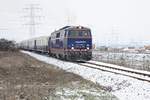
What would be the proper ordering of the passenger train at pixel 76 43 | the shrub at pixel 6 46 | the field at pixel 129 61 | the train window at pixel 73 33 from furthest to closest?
the shrub at pixel 6 46, the train window at pixel 73 33, the passenger train at pixel 76 43, the field at pixel 129 61

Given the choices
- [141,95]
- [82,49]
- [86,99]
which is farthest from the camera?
[82,49]

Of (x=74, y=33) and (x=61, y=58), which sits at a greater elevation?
(x=74, y=33)

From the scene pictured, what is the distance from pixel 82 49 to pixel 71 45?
1.20 metres

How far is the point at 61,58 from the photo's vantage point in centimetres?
4238

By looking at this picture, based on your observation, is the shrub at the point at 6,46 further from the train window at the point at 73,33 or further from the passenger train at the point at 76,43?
the train window at the point at 73,33

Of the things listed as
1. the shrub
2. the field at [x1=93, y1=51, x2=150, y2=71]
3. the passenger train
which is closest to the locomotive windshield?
the passenger train

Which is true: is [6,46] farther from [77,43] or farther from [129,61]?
[129,61]

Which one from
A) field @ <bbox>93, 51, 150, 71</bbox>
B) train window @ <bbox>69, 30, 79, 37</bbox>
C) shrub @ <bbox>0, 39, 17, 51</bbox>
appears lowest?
field @ <bbox>93, 51, 150, 71</bbox>

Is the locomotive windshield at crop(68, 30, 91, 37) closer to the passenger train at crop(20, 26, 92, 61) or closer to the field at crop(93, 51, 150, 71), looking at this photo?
the passenger train at crop(20, 26, 92, 61)

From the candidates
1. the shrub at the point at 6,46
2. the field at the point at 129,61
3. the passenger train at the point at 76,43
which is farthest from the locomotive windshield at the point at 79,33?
the shrub at the point at 6,46

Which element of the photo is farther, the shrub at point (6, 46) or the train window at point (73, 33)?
the shrub at point (6, 46)

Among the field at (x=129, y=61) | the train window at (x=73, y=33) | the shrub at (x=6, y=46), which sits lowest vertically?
the field at (x=129, y=61)

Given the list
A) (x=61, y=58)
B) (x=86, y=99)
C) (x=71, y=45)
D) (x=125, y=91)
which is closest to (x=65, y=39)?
(x=71, y=45)

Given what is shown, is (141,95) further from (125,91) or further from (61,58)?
(61,58)
